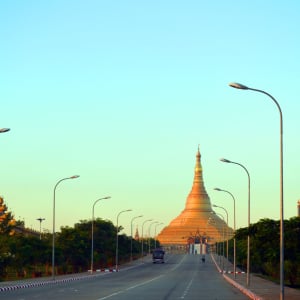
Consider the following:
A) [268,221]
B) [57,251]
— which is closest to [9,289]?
[268,221]

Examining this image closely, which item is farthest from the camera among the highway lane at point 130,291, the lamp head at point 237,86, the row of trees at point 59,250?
the row of trees at point 59,250

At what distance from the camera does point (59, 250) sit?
79750 millimetres

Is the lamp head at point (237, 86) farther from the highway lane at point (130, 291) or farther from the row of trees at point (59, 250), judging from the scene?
the row of trees at point (59, 250)

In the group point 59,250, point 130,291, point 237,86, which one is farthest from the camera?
point 59,250

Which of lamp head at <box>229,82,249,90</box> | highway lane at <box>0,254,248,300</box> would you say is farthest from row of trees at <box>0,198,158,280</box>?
lamp head at <box>229,82,249,90</box>

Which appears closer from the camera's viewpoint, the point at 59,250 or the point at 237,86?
the point at 237,86

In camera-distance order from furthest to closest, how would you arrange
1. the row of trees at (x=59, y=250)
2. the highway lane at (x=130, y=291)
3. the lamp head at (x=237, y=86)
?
the row of trees at (x=59, y=250) < the highway lane at (x=130, y=291) < the lamp head at (x=237, y=86)

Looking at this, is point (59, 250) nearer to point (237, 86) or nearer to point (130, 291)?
point (130, 291)

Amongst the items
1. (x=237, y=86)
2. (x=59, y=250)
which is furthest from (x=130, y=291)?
(x=59, y=250)

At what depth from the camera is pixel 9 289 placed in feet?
149

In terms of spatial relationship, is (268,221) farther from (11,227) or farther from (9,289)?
(11,227)

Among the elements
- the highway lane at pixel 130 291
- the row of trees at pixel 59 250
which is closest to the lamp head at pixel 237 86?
the highway lane at pixel 130 291

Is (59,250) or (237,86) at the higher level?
(237,86)

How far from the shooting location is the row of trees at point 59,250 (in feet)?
246
